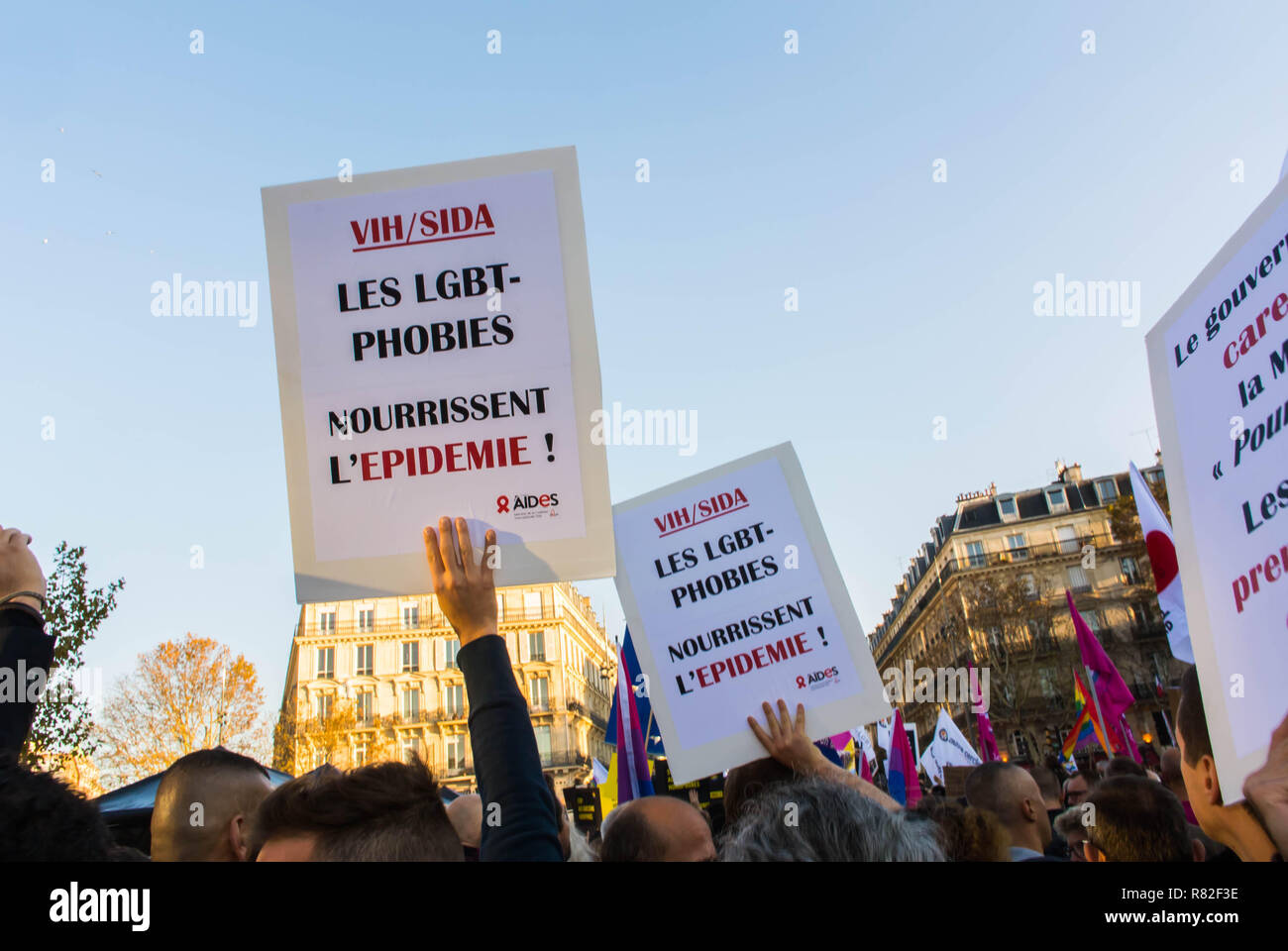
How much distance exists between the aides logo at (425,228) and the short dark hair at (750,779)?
6.65ft

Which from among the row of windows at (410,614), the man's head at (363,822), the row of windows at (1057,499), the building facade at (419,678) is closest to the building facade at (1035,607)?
the row of windows at (1057,499)

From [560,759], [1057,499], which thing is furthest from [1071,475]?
[560,759]

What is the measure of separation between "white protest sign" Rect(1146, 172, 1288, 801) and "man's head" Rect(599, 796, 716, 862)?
133 centimetres

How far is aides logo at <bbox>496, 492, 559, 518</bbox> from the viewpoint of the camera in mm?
2242

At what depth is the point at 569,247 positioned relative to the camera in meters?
2.36

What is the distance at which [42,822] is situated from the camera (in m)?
1.35

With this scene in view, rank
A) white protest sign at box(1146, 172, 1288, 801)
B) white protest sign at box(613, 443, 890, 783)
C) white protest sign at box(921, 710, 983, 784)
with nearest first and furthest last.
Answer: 1. white protest sign at box(1146, 172, 1288, 801)
2. white protest sign at box(613, 443, 890, 783)
3. white protest sign at box(921, 710, 983, 784)

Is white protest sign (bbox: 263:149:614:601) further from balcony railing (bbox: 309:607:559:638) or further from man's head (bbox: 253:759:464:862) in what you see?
balcony railing (bbox: 309:607:559:638)

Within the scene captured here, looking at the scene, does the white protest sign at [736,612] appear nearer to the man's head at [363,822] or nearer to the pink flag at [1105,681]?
the man's head at [363,822]

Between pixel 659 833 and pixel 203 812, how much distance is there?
1.26 meters

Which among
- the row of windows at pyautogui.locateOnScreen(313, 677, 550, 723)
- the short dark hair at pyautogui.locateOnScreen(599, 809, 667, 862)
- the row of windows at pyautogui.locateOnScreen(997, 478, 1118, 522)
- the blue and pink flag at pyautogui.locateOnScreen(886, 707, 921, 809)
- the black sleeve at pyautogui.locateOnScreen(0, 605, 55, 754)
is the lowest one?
the row of windows at pyautogui.locateOnScreen(313, 677, 550, 723)

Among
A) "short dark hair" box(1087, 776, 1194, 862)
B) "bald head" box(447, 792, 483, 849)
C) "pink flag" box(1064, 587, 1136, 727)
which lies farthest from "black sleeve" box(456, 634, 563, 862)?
"pink flag" box(1064, 587, 1136, 727)

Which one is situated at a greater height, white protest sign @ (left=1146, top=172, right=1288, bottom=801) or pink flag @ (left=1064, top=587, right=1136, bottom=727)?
white protest sign @ (left=1146, top=172, right=1288, bottom=801)
